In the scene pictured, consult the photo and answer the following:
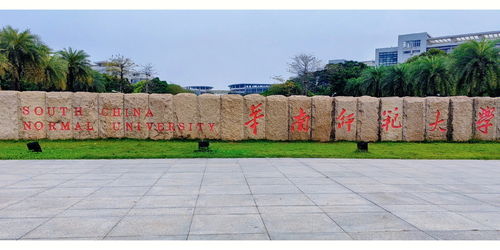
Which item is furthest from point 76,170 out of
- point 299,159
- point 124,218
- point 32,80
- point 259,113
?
point 32,80

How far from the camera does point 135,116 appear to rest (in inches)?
562

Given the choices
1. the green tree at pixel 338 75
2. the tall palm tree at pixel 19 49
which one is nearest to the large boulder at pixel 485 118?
the tall palm tree at pixel 19 49

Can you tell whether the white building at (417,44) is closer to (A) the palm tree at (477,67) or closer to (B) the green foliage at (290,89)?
(B) the green foliage at (290,89)

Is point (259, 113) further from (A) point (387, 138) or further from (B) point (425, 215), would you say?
(B) point (425, 215)

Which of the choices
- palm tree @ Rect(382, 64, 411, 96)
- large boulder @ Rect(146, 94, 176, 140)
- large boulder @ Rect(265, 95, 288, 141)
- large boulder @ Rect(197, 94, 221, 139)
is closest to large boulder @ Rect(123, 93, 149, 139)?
large boulder @ Rect(146, 94, 176, 140)

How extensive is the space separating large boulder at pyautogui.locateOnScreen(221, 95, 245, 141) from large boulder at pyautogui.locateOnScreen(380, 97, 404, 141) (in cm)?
621

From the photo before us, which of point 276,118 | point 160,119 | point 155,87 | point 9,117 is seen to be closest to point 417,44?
point 155,87

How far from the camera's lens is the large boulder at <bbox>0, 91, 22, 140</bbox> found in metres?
13.5

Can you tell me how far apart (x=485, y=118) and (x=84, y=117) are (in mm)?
17585

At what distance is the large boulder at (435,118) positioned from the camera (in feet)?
49.9

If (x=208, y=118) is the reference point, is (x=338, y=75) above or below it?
above

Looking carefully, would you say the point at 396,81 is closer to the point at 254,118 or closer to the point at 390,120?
the point at 390,120

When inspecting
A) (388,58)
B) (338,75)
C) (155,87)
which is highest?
(388,58)

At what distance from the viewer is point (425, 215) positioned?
13.5ft
